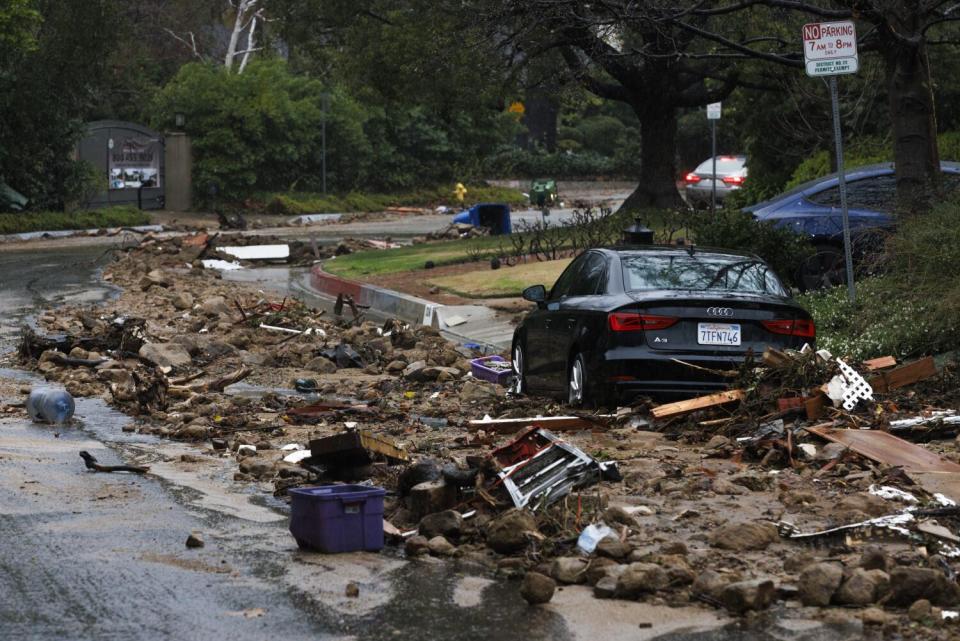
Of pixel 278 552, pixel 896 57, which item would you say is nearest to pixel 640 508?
pixel 278 552

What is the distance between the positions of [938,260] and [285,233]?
32260mm

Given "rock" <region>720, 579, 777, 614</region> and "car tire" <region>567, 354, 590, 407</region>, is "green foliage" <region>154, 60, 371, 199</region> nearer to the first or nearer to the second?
"car tire" <region>567, 354, 590, 407</region>

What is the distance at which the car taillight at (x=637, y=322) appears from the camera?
11.2 meters

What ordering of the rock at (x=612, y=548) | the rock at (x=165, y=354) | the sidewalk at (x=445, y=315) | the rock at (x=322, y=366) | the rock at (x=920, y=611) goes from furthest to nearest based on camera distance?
1. the sidewalk at (x=445, y=315)
2. the rock at (x=322, y=366)
3. the rock at (x=165, y=354)
4. the rock at (x=612, y=548)
5. the rock at (x=920, y=611)

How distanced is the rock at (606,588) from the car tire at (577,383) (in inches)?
202

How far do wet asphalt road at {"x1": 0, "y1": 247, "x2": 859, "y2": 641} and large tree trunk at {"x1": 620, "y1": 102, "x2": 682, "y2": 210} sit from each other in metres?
24.3

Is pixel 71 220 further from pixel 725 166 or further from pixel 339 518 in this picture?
pixel 339 518

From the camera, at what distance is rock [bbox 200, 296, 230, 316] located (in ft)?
66.2

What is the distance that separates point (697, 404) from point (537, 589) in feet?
14.5

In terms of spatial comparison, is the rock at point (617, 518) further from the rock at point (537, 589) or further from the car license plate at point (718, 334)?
the car license plate at point (718, 334)

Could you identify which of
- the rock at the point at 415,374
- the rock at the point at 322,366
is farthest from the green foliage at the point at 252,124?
the rock at the point at 415,374

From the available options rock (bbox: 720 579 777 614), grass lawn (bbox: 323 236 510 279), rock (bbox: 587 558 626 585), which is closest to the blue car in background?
grass lawn (bbox: 323 236 510 279)

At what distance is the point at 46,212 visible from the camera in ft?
144

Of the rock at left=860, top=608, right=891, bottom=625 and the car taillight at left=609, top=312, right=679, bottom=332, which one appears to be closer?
the rock at left=860, top=608, right=891, bottom=625
